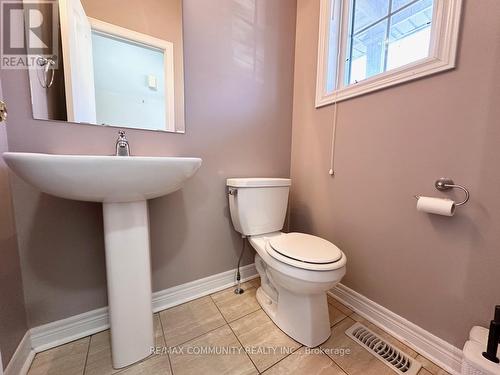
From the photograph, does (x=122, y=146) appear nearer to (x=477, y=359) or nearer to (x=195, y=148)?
(x=195, y=148)

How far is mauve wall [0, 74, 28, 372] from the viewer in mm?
701

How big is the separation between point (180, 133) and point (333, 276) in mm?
1015

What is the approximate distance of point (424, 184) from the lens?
878mm

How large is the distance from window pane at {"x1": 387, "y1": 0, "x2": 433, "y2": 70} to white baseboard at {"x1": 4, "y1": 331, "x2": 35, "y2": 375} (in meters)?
2.02

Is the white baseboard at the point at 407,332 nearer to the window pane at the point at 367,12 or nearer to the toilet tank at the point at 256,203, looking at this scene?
the toilet tank at the point at 256,203

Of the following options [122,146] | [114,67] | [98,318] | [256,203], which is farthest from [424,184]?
[98,318]

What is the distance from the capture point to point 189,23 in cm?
108

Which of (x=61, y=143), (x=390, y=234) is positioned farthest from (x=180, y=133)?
(x=390, y=234)

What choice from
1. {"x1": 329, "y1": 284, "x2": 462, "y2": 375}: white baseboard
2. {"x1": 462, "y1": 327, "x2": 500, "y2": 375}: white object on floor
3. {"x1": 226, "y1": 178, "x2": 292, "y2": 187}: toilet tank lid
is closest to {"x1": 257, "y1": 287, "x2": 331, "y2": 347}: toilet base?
{"x1": 329, "y1": 284, "x2": 462, "y2": 375}: white baseboard

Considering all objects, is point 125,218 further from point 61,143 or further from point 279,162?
point 279,162

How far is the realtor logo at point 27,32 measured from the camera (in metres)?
0.75

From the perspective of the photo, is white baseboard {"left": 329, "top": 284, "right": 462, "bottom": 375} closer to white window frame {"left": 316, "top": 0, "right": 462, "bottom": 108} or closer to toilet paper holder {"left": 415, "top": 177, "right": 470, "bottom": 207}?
toilet paper holder {"left": 415, "top": 177, "right": 470, "bottom": 207}

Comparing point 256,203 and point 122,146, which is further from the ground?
point 122,146

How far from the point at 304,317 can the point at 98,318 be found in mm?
993
